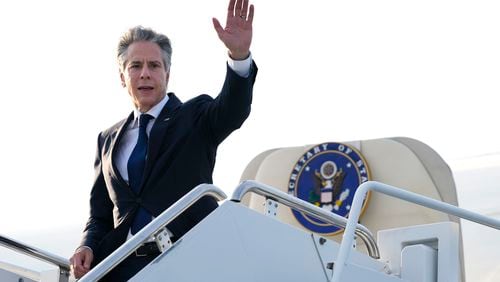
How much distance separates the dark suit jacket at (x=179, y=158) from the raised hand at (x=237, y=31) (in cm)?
11

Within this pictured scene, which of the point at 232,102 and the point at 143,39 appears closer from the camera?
the point at 232,102

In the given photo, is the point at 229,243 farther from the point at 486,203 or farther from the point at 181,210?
the point at 486,203

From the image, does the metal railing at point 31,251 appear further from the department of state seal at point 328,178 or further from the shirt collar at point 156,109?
the department of state seal at point 328,178

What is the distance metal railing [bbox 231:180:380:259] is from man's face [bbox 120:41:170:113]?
909 mm

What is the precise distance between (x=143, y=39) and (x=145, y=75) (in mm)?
253

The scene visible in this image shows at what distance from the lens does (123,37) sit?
637 cm

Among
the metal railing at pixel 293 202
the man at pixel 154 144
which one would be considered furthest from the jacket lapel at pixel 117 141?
the metal railing at pixel 293 202

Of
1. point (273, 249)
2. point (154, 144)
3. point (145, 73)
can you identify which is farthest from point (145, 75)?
point (273, 249)

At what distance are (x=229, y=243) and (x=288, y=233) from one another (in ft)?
1.45

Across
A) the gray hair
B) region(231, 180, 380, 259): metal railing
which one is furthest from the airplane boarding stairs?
the gray hair

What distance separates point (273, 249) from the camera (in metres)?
5.73

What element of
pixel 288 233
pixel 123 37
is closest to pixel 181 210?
pixel 288 233

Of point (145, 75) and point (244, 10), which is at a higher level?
point (244, 10)

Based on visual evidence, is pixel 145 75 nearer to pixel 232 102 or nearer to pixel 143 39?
pixel 143 39
